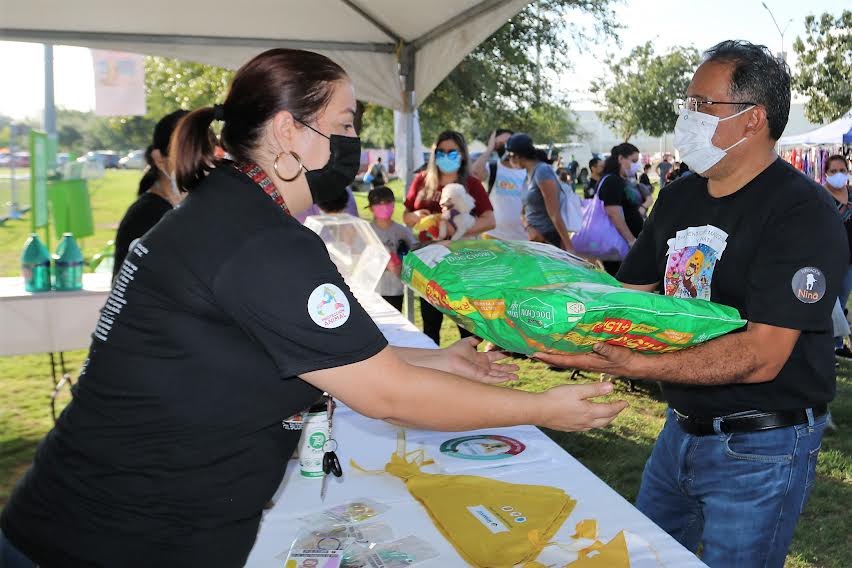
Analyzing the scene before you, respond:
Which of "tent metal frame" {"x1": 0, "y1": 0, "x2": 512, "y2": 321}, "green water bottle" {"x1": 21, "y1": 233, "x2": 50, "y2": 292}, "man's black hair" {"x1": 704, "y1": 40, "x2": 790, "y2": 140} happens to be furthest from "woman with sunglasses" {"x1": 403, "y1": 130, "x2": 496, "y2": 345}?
"man's black hair" {"x1": 704, "y1": 40, "x2": 790, "y2": 140}

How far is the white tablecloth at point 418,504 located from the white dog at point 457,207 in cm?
280

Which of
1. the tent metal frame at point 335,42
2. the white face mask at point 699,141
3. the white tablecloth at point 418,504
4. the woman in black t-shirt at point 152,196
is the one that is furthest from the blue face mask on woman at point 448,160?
the white face mask at point 699,141

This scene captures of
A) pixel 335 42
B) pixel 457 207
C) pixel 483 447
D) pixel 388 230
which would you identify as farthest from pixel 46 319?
pixel 483 447

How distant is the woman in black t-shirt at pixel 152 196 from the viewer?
10.5 ft

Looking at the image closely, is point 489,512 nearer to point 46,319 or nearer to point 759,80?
point 759,80

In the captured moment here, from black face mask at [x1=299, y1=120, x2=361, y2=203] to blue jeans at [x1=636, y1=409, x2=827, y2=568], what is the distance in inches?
42.3

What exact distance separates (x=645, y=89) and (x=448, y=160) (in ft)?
162

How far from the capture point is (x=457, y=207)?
504 centimetres

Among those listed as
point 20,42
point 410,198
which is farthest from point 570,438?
point 20,42

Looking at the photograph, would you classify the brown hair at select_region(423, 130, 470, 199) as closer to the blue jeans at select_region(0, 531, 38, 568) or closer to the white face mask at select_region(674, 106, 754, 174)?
the white face mask at select_region(674, 106, 754, 174)

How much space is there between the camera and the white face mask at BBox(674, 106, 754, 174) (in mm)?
1854

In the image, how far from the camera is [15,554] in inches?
48.9

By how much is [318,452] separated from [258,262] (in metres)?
0.93

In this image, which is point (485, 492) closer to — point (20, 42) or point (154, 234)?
point (154, 234)
